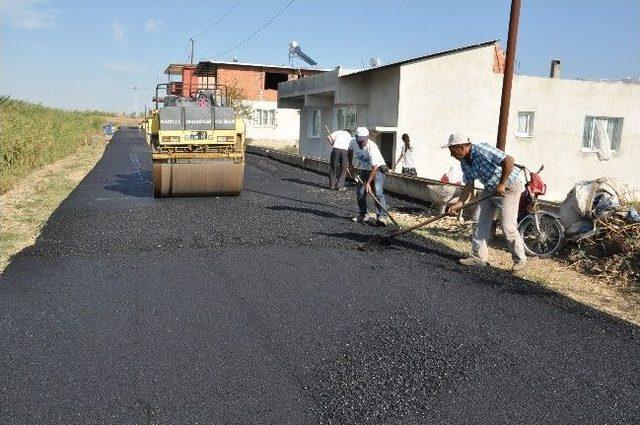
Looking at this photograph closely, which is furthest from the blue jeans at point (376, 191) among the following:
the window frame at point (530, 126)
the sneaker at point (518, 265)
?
the window frame at point (530, 126)

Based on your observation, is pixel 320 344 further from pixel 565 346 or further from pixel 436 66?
pixel 436 66

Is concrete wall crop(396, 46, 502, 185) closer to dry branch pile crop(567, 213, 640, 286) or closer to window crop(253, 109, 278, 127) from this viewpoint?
dry branch pile crop(567, 213, 640, 286)

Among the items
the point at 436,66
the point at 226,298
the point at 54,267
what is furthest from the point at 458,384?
the point at 436,66

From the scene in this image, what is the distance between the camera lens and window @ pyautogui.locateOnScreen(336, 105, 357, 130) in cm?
2145

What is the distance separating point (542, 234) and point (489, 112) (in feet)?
42.5

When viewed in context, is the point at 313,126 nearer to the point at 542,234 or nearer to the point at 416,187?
the point at 416,187

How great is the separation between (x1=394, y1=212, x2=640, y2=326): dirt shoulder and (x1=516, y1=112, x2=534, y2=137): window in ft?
43.0

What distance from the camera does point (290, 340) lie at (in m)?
4.51

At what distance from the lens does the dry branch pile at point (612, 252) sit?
6.59m

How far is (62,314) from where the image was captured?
198 inches

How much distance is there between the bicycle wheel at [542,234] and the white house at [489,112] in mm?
11141

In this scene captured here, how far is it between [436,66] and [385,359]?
628 inches

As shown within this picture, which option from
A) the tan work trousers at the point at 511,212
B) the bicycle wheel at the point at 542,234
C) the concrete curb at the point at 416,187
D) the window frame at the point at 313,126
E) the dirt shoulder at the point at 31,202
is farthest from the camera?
the window frame at the point at 313,126

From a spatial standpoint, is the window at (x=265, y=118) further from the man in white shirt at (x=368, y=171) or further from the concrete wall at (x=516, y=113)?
the man in white shirt at (x=368, y=171)
